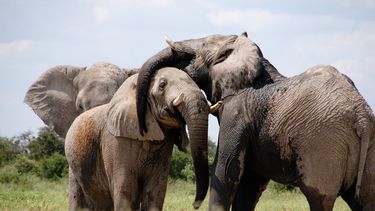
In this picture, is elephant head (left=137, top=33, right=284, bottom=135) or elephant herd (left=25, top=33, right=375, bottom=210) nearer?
elephant herd (left=25, top=33, right=375, bottom=210)

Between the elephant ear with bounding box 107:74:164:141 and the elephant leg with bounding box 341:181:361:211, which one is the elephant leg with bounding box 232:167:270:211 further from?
the elephant ear with bounding box 107:74:164:141

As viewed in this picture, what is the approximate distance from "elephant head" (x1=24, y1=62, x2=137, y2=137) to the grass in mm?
1087

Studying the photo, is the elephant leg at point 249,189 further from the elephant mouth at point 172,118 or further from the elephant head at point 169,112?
the elephant mouth at point 172,118

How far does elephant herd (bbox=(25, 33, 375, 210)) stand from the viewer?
22.6ft

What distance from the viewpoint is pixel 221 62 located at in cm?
767

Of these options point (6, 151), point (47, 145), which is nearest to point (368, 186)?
point (47, 145)

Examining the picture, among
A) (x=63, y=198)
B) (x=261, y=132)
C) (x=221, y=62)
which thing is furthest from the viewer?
(x=63, y=198)

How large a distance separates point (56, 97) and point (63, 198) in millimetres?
1397

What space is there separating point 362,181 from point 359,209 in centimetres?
24

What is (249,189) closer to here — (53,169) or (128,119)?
(128,119)

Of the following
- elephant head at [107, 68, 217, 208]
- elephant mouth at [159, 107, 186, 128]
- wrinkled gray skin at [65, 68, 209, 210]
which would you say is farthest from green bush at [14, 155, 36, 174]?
elephant mouth at [159, 107, 186, 128]

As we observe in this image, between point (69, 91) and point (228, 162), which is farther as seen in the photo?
point (69, 91)

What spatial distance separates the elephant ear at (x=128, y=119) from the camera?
697 centimetres

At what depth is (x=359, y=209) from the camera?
7.05 m
